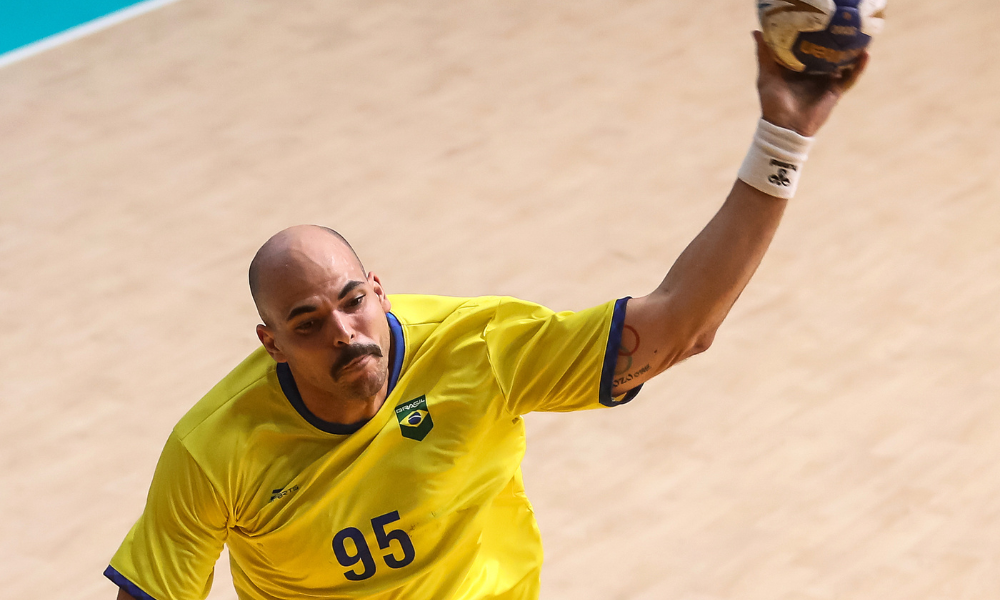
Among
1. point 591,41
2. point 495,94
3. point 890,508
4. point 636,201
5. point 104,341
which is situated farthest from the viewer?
point 591,41

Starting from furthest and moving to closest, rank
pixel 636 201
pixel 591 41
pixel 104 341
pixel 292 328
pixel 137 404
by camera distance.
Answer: pixel 591 41
pixel 636 201
pixel 104 341
pixel 137 404
pixel 292 328

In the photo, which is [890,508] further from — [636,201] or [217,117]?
[217,117]

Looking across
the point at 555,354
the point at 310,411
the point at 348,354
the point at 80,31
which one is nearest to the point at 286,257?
the point at 348,354

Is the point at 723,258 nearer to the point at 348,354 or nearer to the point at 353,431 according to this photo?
the point at 348,354

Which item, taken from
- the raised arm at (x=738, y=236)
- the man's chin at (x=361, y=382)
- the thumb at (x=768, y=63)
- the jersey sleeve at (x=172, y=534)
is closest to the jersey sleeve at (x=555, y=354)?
the raised arm at (x=738, y=236)

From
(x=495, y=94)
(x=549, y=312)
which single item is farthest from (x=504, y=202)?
(x=549, y=312)

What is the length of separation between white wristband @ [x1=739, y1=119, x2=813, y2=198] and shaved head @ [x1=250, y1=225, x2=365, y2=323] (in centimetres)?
91

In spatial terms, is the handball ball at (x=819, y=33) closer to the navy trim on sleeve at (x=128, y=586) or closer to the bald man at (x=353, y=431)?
the bald man at (x=353, y=431)

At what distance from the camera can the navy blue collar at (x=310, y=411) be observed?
274 centimetres

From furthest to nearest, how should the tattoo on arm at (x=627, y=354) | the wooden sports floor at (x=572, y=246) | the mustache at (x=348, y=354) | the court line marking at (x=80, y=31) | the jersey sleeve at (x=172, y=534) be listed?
the court line marking at (x=80, y=31) < the wooden sports floor at (x=572, y=246) < the jersey sleeve at (x=172, y=534) < the mustache at (x=348, y=354) < the tattoo on arm at (x=627, y=354)

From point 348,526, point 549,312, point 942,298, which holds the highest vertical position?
point 549,312

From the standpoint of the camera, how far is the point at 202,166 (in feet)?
22.6

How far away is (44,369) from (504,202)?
2.43 m

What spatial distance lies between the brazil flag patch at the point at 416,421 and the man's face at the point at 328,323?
0.14 m
